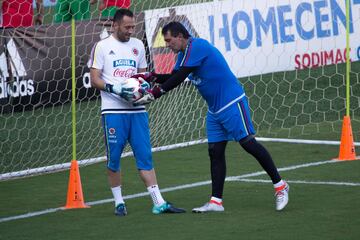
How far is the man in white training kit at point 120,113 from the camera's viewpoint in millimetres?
10305

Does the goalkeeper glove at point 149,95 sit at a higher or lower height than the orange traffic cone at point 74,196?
higher

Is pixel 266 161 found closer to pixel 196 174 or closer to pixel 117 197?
pixel 117 197

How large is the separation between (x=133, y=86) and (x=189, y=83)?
21.0 ft

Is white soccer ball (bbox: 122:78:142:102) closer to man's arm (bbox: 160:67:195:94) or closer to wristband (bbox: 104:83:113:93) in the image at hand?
wristband (bbox: 104:83:113:93)

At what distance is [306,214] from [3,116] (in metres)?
6.78

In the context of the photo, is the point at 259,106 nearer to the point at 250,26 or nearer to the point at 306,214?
the point at 250,26

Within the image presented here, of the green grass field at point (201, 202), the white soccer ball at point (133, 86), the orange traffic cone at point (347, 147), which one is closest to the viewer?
the green grass field at point (201, 202)

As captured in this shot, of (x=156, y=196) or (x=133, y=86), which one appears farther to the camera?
(x=156, y=196)

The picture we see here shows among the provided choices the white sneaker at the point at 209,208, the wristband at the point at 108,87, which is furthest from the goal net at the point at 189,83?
the white sneaker at the point at 209,208

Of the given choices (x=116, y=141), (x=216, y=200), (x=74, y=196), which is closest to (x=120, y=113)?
(x=116, y=141)

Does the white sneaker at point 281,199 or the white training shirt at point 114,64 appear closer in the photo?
the white sneaker at point 281,199

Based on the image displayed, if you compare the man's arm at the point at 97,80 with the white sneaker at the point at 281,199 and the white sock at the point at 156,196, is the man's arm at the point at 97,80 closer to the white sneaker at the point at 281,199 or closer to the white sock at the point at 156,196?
the white sock at the point at 156,196

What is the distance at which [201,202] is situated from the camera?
10844 millimetres

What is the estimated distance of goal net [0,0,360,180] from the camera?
14773 millimetres
